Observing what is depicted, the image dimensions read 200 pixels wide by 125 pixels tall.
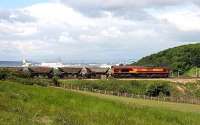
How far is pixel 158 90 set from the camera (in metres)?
97.7

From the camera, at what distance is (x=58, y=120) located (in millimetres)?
26656

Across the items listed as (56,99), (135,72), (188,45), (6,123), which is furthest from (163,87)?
(188,45)

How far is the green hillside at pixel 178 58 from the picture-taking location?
517 ft

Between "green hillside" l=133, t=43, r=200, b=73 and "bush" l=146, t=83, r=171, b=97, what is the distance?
5665cm

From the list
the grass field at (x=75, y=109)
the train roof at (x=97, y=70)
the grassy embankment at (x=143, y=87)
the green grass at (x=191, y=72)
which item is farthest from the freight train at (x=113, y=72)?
the grass field at (x=75, y=109)

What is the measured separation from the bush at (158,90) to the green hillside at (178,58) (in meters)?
56.6

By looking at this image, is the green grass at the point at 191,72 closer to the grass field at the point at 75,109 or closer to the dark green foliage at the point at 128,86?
the dark green foliage at the point at 128,86

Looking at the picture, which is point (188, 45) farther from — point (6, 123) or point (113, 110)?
point (6, 123)

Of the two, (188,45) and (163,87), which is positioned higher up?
(188,45)

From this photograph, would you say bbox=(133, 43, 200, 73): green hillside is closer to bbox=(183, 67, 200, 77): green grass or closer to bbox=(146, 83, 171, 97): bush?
bbox=(183, 67, 200, 77): green grass

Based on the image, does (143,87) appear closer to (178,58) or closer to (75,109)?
(75,109)

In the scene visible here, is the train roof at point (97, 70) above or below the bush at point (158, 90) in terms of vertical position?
above

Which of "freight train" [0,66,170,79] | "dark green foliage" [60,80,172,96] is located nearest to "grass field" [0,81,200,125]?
"dark green foliage" [60,80,172,96]

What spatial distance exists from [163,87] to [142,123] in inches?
2630
